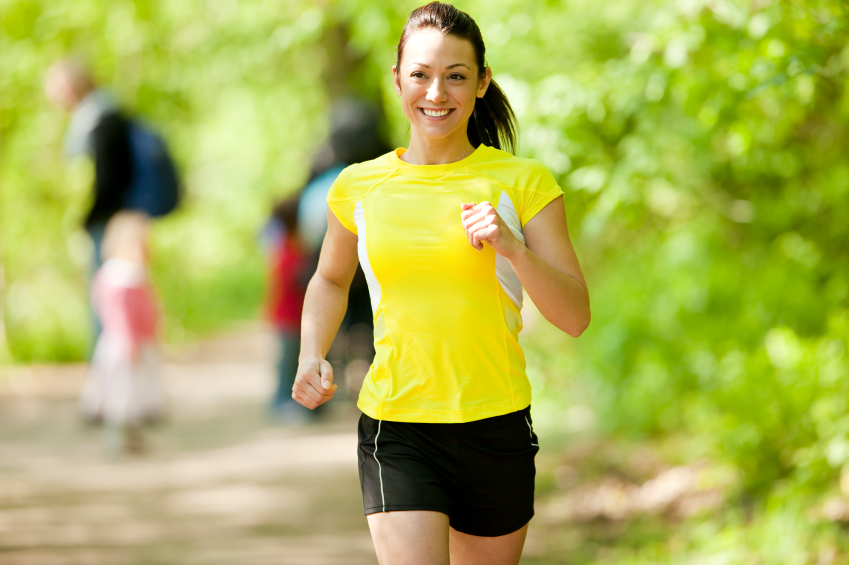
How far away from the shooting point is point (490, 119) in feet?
8.87

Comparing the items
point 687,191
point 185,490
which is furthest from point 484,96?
point 185,490

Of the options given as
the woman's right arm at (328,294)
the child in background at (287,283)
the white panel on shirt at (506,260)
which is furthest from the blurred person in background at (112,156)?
the white panel on shirt at (506,260)

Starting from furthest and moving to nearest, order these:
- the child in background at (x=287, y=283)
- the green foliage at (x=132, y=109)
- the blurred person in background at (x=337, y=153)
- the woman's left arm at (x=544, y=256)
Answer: the green foliage at (x=132, y=109) < the child in background at (x=287, y=283) < the blurred person in background at (x=337, y=153) < the woman's left arm at (x=544, y=256)

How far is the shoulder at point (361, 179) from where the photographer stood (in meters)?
2.44

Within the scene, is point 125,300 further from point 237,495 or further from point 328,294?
point 328,294

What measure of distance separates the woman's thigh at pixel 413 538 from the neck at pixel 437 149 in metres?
0.90

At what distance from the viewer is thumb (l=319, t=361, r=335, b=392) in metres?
2.31

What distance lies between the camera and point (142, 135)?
22.8ft

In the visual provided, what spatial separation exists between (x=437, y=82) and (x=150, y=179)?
5000 mm

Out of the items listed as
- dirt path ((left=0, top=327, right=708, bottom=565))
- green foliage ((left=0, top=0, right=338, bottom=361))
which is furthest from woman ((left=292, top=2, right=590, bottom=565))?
green foliage ((left=0, top=0, right=338, bottom=361))

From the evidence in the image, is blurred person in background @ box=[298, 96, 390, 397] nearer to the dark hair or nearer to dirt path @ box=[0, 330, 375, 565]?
dirt path @ box=[0, 330, 375, 565]

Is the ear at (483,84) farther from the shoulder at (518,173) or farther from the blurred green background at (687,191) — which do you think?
the blurred green background at (687,191)

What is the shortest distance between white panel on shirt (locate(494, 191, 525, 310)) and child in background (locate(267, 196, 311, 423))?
17.3 ft

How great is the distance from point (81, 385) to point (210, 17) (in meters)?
4.08
